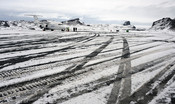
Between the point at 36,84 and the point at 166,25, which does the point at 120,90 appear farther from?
the point at 166,25

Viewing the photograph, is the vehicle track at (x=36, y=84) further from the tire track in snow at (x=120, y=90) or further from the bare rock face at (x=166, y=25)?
the bare rock face at (x=166, y=25)

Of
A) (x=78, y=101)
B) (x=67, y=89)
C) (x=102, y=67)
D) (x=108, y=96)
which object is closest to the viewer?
(x=78, y=101)

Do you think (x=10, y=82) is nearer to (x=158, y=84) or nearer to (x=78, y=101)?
(x=78, y=101)

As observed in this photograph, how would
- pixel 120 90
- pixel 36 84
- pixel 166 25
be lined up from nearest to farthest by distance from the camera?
1. pixel 120 90
2. pixel 36 84
3. pixel 166 25

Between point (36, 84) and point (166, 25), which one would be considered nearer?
point (36, 84)

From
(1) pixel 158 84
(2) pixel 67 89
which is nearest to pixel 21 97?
(2) pixel 67 89

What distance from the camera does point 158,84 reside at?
5254mm

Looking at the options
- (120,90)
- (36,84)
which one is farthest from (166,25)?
(36,84)

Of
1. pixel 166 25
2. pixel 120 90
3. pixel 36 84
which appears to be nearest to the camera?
pixel 120 90

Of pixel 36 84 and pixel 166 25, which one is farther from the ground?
pixel 166 25

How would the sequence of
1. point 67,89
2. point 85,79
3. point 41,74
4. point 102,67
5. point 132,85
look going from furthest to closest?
point 102,67 → point 41,74 → point 85,79 → point 132,85 → point 67,89

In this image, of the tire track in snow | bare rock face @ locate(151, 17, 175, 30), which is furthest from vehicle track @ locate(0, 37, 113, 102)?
bare rock face @ locate(151, 17, 175, 30)

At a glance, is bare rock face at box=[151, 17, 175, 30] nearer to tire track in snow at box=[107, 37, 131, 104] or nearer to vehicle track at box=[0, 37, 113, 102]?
tire track in snow at box=[107, 37, 131, 104]

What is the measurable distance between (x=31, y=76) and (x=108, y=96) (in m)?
3.27
